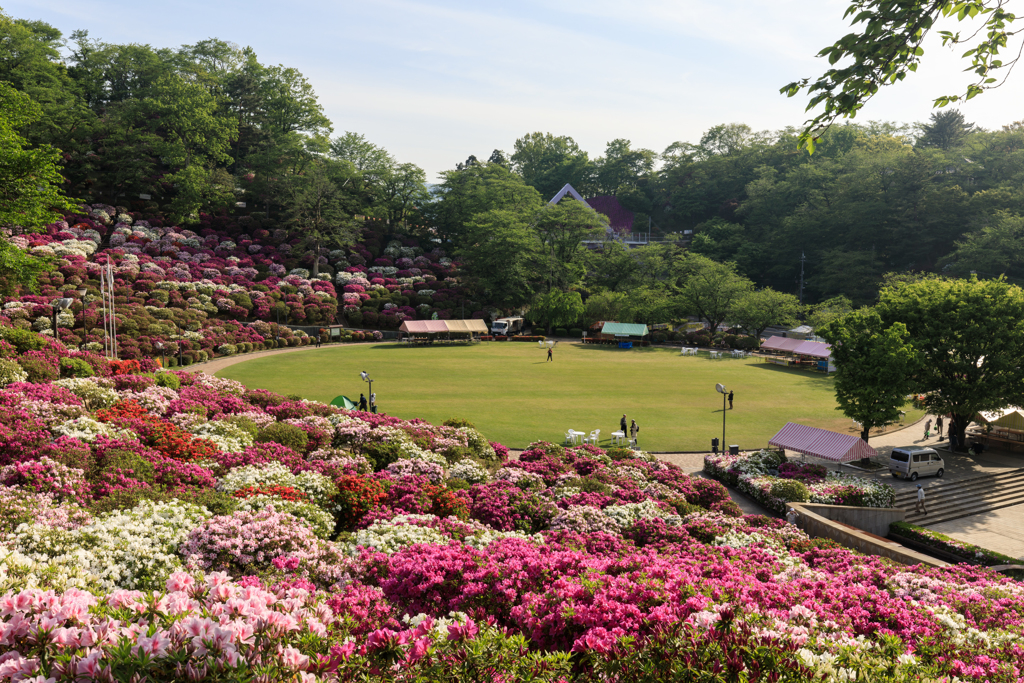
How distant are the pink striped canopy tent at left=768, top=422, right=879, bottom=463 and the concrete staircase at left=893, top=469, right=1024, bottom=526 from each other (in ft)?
6.52

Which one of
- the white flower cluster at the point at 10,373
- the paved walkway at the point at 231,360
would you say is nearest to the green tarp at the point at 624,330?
the paved walkway at the point at 231,360

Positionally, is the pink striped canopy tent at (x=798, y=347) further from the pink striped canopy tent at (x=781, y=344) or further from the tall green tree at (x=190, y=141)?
the tall green tree at (x=190, y=141)

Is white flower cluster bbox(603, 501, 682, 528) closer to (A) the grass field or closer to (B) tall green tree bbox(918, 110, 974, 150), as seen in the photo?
(A) the grass field

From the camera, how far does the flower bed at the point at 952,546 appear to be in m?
15.6

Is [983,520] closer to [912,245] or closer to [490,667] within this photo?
[490,667]

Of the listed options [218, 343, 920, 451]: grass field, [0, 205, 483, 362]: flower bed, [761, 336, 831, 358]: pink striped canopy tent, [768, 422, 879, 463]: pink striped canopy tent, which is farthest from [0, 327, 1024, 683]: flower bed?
[761, 336, 831, 358]: pink striped canopy tent

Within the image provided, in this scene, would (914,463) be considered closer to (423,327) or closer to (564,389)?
(564,389)

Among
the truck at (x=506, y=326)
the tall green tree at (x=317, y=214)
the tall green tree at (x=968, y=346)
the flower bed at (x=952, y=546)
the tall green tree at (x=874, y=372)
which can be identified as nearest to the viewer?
the flower bed at (x=952, y=546)

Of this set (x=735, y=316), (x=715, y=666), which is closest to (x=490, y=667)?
(x=715, y=666)

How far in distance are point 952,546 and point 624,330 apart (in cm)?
4014

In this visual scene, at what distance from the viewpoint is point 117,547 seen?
7.64 m

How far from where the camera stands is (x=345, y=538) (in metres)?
9.99

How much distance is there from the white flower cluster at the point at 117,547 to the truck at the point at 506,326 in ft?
166

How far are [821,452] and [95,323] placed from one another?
43.0 meters
